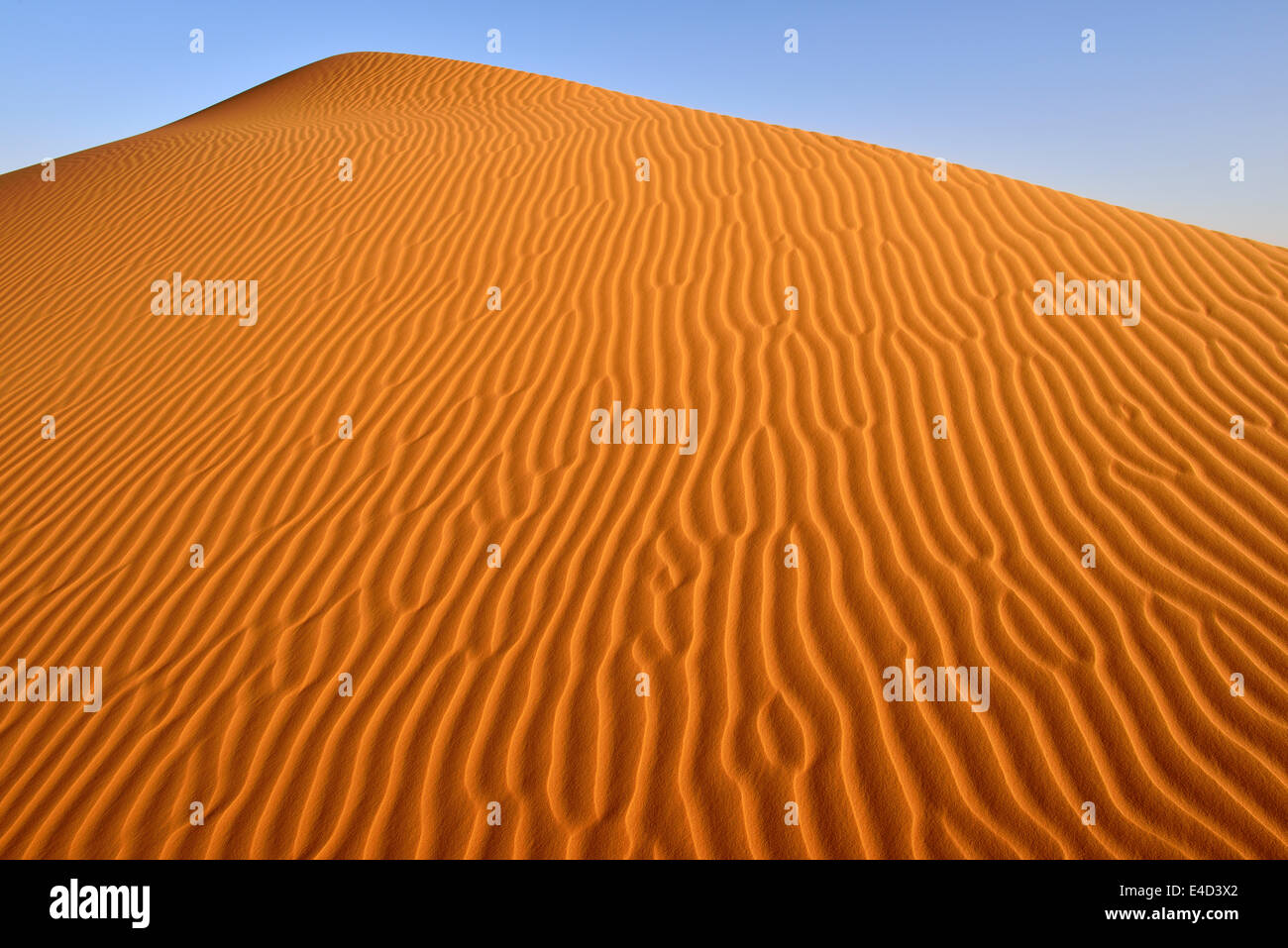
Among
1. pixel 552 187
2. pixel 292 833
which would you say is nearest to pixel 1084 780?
pixel 292 833

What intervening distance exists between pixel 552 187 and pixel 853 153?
3.38m

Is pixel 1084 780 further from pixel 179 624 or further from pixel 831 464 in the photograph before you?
pixel 179 624

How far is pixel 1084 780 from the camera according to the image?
2701 mm

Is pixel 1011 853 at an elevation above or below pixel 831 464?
below

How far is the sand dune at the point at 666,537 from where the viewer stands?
2.79 meters

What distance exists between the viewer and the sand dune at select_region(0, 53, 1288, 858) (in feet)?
9.14

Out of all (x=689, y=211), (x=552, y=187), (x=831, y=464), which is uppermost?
(x=552, y=187)

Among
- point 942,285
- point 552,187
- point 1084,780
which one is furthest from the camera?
point 552,187

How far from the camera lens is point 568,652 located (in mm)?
3373

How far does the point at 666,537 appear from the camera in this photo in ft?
12.9

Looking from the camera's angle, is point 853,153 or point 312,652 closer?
point 312,652

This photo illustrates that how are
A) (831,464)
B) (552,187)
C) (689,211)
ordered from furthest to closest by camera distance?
(552,187), (689,211), (831,464)
